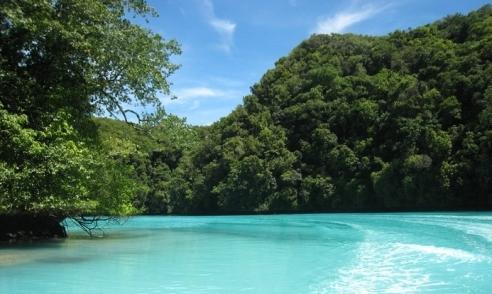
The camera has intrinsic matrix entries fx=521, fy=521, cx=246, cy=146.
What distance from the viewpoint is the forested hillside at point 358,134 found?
3891 cm

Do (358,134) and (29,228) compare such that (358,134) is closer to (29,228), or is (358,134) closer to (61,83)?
(29,228)

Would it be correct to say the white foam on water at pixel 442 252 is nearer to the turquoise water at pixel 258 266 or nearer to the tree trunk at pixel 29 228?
the turquoise water at pixel 258 266

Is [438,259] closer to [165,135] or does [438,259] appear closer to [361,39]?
[165,135]

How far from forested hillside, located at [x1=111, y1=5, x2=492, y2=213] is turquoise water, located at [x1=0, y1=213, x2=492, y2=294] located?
20641 mm

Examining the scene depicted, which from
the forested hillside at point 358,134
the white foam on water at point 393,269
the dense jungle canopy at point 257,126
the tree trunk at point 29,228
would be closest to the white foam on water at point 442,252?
the white foam on water at point 393,269

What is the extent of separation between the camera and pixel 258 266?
12320 millimetres

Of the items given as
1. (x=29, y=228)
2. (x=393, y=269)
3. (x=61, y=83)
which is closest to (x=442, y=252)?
(x=393, y=269)

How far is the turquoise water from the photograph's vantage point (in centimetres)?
949

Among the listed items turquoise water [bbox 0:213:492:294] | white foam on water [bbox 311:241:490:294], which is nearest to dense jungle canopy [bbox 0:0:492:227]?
turquoise water [bbox 0:213:492:294]

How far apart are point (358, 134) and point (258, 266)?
1518 inches

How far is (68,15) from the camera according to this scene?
1120 cm

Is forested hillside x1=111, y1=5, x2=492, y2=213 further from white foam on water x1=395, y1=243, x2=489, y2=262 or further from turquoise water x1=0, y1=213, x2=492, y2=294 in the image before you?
white foam on water x1=395, y1=243, x2=489, y2=262

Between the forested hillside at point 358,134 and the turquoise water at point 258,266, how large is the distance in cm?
2064

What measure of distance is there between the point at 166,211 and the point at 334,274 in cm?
5216
